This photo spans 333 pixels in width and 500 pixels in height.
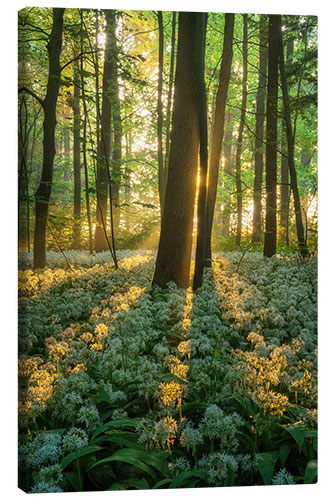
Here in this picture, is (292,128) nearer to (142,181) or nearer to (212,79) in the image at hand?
(212,79)

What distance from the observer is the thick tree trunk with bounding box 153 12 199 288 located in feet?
11.5

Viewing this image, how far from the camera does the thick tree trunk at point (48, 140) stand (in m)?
2.89

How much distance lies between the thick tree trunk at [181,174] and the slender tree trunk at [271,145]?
70 centimetres

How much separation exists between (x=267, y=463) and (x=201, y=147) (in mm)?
2593

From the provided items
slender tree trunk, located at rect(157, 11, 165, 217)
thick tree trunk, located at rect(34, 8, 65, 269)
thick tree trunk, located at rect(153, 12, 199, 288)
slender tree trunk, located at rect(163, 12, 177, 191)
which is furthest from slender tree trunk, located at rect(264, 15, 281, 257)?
thick tree trunk, located at rect(34, 8, 65, 269)

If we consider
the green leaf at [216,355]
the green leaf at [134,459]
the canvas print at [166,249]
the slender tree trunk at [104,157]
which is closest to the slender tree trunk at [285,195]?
the canvas print at [166,249]

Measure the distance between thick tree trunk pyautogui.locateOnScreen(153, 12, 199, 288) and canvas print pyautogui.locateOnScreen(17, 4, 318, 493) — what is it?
2 centimetres

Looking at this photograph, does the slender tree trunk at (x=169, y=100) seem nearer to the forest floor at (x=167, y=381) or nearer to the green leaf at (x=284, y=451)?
the forest floor at (x=167, y=381)

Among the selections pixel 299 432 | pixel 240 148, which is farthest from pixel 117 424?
pixel 240 148

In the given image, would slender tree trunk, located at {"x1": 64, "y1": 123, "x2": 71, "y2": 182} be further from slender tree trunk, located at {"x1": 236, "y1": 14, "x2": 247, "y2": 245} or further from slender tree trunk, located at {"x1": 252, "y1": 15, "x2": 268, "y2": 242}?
slender tree trunk, located at {"x1": 252, "y1": 15, "x2": 268, "y2": 242}

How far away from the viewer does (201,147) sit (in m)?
3.56

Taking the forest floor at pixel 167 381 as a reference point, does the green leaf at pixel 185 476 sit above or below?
below

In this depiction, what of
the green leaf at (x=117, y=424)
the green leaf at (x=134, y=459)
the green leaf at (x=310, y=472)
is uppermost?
the green leaf at (x=117, y=424)
